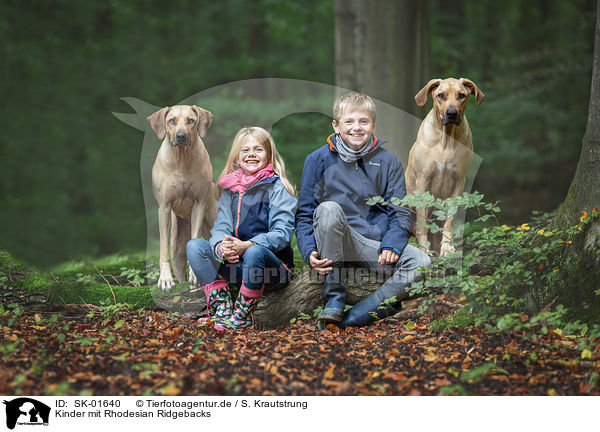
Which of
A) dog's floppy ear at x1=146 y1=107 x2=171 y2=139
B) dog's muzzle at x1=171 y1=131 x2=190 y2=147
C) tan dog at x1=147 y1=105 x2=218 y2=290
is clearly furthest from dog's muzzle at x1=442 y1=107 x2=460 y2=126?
dog's floppy ear at x1=146 y1=107 x2=171 y2=139

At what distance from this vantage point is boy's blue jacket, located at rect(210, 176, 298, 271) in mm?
4121

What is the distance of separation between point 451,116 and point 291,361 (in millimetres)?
2180

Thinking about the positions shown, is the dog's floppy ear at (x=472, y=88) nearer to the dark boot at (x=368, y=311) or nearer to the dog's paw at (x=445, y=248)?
the dog's paw at (x=445, y=248)

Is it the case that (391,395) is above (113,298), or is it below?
below

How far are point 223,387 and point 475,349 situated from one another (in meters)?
1.59

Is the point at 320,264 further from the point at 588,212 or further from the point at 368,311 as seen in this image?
the point at 588,212

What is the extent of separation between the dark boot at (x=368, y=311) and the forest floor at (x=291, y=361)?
0.09 m

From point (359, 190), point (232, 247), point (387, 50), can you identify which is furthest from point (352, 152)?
point (387, 50)

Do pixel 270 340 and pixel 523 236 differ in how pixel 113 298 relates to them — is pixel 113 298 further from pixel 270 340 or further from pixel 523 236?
pixel 523 236

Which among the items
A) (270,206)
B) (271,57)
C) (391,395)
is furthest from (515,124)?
(391,395)

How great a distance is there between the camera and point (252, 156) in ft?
14.0

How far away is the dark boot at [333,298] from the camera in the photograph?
13.1 feet

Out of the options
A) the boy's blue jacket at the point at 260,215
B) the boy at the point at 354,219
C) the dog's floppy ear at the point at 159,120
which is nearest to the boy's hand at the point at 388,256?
the boy at the point at 354,219

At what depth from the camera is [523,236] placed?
12.8 ft
